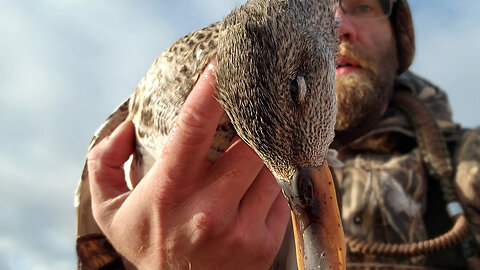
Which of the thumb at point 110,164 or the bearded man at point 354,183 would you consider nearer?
the bearded man at point 354,183

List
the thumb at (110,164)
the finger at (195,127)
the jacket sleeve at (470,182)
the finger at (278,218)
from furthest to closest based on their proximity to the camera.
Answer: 1. the jacket sleeve at (470,182)
2. the thumb at (110,164)
3. the finger at (278,218)
4. the finger at (195,127)

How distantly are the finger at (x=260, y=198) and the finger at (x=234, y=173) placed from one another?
58 mm

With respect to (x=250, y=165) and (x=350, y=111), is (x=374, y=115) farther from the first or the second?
(x=250, y=165)

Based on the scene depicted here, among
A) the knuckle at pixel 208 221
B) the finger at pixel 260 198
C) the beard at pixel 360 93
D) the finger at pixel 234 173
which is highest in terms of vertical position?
the finger at pixel 234 173

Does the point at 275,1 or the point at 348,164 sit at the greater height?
the point at 275,1

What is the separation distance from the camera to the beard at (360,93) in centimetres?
462

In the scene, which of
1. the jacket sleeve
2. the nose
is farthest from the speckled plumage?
the jacket sleeve

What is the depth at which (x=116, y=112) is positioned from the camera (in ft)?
9.71

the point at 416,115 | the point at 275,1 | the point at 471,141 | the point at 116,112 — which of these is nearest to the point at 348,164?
the point at 416,115

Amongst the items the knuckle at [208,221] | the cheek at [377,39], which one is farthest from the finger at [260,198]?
the cheek at [377,39]

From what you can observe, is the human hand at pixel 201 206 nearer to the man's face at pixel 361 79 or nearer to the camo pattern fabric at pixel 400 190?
the camo pattern fabric at pixel 400 190

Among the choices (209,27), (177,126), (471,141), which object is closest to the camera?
(177,126)

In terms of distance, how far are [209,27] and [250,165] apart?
81 centimetres

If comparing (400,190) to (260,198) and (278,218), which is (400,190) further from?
(260,198)
